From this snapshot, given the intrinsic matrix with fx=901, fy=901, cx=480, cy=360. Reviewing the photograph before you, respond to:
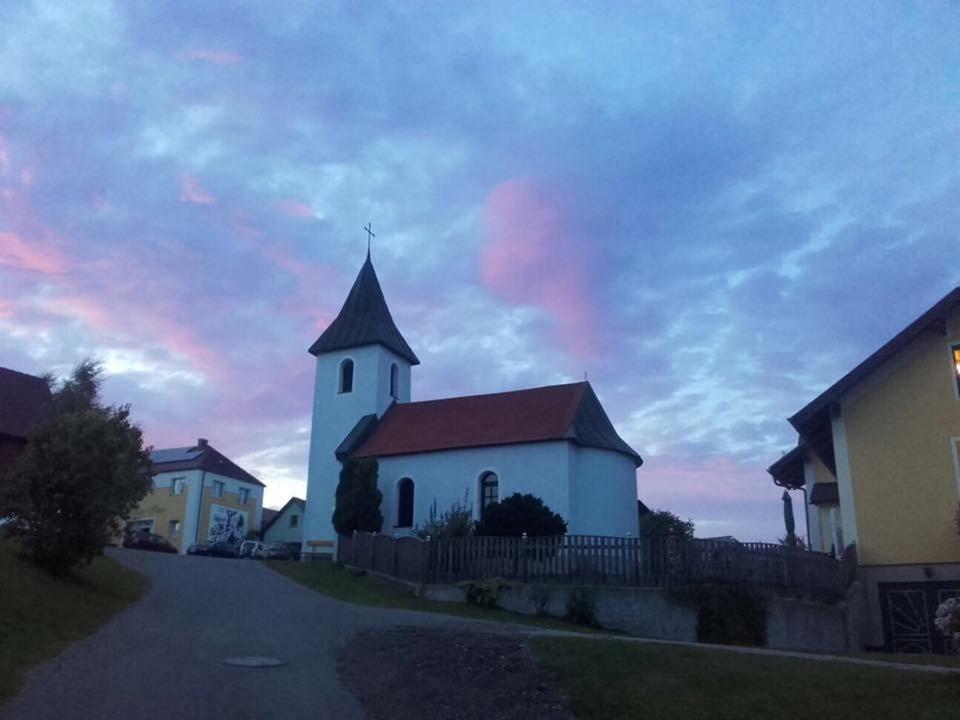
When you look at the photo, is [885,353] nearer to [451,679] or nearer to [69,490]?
[451,679]

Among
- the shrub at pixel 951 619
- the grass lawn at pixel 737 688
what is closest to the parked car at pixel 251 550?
the grass lawn at pixel 737 688

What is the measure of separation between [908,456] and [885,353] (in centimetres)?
265

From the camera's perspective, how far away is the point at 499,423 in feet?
133

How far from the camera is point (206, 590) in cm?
2453

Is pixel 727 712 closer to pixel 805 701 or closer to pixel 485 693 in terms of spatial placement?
pixel 805 701

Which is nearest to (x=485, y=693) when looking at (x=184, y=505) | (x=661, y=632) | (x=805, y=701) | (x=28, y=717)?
(x=805, y=701)

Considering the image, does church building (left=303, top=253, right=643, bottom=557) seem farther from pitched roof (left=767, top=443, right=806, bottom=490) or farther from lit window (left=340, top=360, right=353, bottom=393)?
pitched roof (left=767, top=443, right=806, bottom=490)

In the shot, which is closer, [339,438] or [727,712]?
[727,712]

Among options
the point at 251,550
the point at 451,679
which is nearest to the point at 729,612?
the point at 451,679

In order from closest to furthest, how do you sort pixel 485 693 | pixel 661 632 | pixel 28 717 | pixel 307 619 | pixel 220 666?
pixel 28 717
pixel 485 693
pixel 220 666
pixel 307 619
pixel 661 632

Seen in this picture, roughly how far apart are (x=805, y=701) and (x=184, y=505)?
62.5 metres

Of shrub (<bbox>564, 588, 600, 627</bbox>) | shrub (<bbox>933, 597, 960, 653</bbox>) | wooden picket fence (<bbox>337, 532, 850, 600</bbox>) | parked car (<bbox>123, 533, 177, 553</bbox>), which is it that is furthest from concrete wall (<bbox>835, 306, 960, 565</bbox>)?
parked car (<bbox>123, 533, 177, 553</bbox>)

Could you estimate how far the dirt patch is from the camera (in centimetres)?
1077

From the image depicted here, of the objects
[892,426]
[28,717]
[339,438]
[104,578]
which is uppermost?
[339,438]
